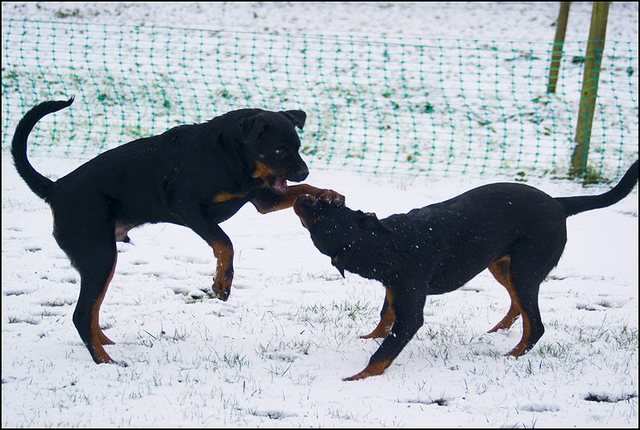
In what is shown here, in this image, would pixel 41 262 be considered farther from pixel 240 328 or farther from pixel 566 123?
pixel 566 123

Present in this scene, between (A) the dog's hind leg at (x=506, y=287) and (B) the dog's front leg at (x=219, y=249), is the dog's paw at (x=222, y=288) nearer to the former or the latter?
(B) the dog's front leg at (x=219, y=249)

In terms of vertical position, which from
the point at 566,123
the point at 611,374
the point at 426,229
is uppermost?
the point at 426,229

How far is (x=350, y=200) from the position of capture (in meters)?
8.37

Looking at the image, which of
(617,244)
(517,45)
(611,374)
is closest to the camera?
(611,374)

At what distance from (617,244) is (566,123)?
4.67m

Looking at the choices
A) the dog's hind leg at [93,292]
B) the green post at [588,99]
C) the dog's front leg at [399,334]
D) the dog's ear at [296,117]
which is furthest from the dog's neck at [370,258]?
the green post at [588,99]

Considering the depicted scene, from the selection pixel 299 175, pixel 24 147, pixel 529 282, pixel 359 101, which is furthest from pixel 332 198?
pixel 359 101

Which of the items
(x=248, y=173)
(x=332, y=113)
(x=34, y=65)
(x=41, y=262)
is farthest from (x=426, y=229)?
(x=34, y=65)

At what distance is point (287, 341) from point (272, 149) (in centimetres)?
118

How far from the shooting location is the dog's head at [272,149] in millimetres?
4480

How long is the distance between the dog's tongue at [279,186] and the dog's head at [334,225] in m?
0.25

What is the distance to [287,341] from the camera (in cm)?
481

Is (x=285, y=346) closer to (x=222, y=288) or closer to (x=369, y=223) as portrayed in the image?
(x=222, y=288)

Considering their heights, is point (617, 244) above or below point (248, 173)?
below
